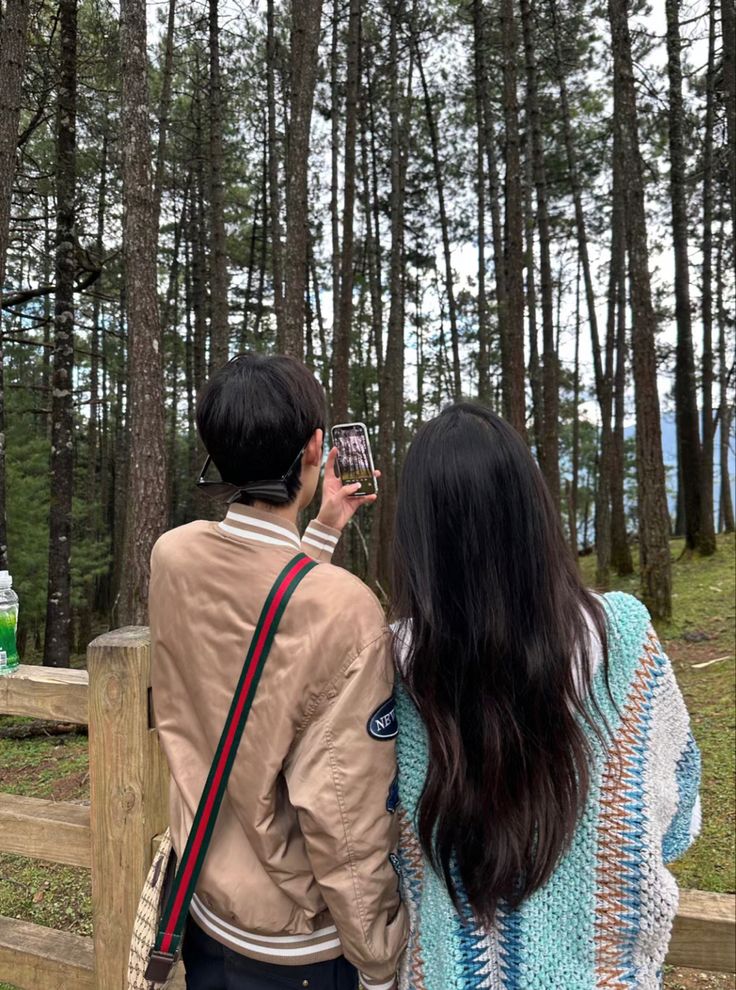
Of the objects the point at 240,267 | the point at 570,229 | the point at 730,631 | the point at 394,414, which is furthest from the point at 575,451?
the point at 730,631

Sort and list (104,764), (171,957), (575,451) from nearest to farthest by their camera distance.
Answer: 1. (171,957)
2. (104,764)
3. (575,451)

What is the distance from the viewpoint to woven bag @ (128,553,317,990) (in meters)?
1.15

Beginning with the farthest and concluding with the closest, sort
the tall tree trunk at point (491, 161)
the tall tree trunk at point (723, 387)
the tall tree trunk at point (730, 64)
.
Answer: the tall tree trunk at point (723, 387), the tall tree trunk at point (491, 161), the tall tree trunk at point (730, 64)

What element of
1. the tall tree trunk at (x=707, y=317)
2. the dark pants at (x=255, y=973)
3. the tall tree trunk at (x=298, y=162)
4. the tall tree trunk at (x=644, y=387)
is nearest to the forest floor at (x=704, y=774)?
the tall tree trunk at (x=644, y=387)

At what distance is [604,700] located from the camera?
111cm

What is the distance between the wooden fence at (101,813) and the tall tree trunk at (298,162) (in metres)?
5.77

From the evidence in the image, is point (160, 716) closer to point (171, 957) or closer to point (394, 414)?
point (171, 957)

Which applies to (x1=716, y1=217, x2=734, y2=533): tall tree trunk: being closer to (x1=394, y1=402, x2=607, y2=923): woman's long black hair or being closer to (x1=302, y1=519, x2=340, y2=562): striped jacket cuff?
(x1=302, y1=519, x2=340, y2=562): striped jacket cuff

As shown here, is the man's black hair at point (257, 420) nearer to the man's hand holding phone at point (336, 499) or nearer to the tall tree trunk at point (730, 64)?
the man's hand holding phone at point (336, 499)

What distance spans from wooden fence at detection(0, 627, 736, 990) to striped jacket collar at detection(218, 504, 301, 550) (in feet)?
2.07

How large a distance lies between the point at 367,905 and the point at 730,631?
331 inches

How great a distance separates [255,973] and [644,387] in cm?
876

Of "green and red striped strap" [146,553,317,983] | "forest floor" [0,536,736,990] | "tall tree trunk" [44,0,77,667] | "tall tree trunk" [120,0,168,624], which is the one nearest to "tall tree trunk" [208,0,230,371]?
"tall tree trunk" [44,0,77,667]

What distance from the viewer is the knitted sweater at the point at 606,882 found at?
42.8 inches
